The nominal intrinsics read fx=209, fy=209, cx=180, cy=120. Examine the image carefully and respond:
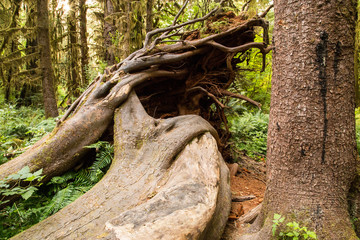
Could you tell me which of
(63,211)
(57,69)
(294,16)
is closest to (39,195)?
(63,211)

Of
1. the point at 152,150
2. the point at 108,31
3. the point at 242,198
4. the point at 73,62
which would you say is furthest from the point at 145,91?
the point at 73,62

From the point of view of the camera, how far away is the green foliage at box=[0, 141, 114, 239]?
231 centimetres

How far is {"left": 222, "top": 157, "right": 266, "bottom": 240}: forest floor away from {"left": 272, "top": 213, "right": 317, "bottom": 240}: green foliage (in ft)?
1.89

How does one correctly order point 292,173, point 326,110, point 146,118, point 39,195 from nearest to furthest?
point 326,110
point 292,173
point 39,195
point 146,118

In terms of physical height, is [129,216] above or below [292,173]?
below

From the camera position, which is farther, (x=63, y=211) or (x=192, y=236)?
(x=63, y=211)

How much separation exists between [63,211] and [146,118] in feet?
5.67

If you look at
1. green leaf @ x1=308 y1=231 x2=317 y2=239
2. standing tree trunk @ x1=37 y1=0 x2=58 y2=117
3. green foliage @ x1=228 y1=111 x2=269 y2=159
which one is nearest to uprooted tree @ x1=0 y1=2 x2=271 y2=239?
green leaf @ x1=308 y1=231 x2=317 y2=239

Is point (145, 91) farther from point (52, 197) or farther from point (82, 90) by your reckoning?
point (82, 90)

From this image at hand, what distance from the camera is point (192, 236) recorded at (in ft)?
6.03

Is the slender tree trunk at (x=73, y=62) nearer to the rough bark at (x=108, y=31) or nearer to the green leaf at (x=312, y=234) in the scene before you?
the rough bark at (x=108, y=31)

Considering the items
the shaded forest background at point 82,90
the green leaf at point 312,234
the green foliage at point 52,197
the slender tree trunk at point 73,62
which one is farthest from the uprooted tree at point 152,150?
the slender tree trunk at point 73,62

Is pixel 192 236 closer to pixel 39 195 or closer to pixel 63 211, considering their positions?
pixel 63 211

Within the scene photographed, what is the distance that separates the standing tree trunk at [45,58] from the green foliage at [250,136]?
21.1 ft
